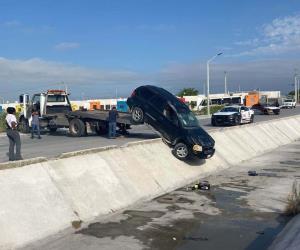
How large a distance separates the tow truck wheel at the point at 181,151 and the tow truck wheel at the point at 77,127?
8539mm

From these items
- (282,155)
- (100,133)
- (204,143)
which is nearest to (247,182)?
(204,143)

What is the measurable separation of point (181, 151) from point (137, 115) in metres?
4.31

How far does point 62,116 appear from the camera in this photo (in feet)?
83.1

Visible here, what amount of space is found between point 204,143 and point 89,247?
9386mm

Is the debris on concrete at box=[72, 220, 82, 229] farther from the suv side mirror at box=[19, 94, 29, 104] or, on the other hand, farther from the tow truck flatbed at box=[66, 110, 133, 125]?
the suv side mirror at box=[19, 94, 29, 104]

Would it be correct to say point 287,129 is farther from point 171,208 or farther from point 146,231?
point 146,231

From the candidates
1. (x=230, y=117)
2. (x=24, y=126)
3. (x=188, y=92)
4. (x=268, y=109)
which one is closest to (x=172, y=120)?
(x=24, y=126)

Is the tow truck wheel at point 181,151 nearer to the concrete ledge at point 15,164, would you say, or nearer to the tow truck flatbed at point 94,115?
the tow truck flatbed at point 94,115

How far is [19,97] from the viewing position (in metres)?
27.6

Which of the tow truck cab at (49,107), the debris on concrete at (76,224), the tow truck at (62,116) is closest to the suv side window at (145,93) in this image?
the tow truck at (62,116)

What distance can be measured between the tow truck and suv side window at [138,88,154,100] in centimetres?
161

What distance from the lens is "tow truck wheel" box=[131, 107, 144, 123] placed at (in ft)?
67.3

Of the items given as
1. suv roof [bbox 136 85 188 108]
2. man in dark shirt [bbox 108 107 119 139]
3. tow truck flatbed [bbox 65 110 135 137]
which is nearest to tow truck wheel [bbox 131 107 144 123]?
suv roof [bbox 136 85 188 108]

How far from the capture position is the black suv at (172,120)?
16.9 meters
